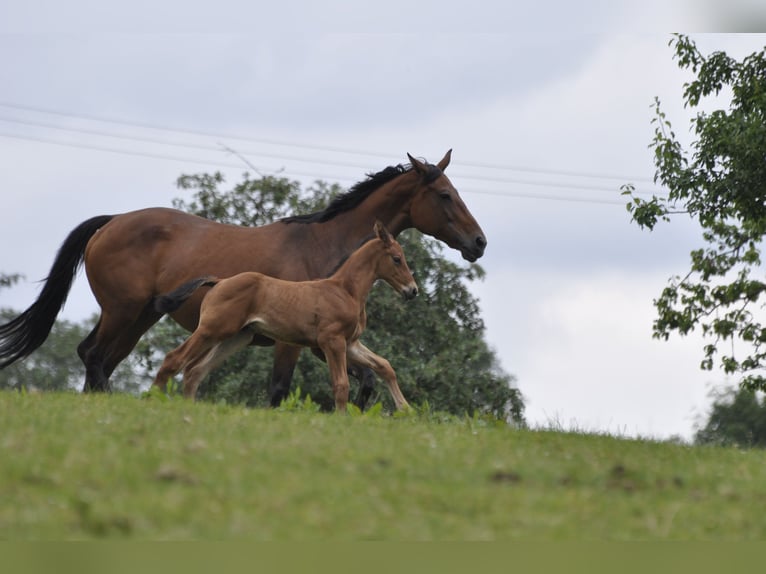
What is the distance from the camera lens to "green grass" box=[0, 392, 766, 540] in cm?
546

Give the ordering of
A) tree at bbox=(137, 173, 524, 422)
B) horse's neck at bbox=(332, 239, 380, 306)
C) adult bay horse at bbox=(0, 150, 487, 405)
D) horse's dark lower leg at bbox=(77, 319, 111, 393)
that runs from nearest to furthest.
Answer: horse's neck at bbox=(332, 239, 380, 306)
adult bay horse at bbox=(0, 150, 487, 405)
horse's dark lower leg at bbox=(77, 319, 111, 393)
tree at bbox=(137, 173, 524, 422)

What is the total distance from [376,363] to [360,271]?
1058 mm

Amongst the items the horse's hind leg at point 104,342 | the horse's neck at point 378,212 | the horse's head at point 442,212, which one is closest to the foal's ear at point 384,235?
the horse's neck at point 378,212

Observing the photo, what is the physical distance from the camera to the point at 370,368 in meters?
12.8

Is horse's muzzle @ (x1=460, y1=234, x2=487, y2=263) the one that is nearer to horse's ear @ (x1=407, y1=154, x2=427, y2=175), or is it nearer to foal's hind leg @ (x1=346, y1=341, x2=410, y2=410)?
→ horse's ear @ (x1=407, y1=154, x2=427, y2=175)

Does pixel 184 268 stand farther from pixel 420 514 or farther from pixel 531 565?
pixel 531 565

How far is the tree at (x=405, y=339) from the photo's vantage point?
97.7ft

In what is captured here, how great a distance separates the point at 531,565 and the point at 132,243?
10.2 meters

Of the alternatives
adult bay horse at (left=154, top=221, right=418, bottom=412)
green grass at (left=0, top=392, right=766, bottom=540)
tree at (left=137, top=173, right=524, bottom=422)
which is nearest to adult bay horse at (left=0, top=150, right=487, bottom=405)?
adult bay horse at (left=154, top=221, right=418, bottom=412)

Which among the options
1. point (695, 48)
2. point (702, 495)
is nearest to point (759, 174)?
point (695, 48)

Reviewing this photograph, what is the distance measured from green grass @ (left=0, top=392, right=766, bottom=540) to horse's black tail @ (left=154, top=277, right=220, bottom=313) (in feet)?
10.4

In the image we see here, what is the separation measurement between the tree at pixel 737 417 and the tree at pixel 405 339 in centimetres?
2834

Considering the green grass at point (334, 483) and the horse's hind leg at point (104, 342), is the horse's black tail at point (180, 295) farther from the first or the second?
the green grass at point (334, 483)

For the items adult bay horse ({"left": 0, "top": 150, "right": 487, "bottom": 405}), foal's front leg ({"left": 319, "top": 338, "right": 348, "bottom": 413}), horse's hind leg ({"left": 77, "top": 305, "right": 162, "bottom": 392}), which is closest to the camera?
foal's front leg ({"left": 319, "top": 338, "right": 348, "bottom": 413})
